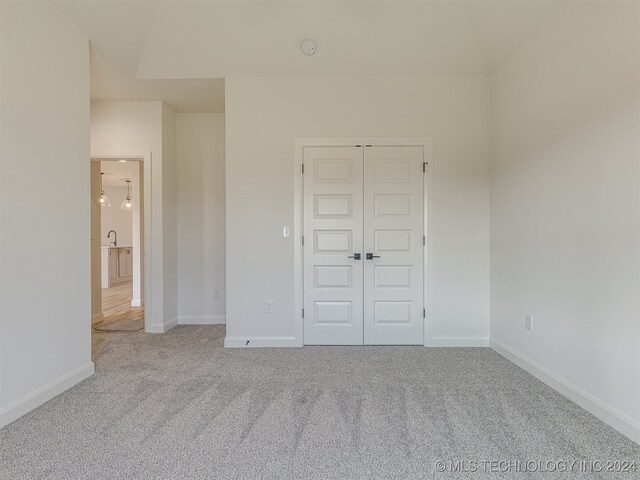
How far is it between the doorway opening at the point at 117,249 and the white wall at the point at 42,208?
1.54 m

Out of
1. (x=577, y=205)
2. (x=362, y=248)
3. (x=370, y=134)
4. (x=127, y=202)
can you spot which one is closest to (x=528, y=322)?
(x=577, y=205)

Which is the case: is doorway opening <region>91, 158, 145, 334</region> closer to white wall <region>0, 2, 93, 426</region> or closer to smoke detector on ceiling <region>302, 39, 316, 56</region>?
white wall <region>0, 2, 93, 426</region>

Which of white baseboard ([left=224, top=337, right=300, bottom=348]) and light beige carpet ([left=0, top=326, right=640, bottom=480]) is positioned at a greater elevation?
white baseboard ([left=224, top=337, right=300, bottom=348])

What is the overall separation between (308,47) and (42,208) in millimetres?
2566

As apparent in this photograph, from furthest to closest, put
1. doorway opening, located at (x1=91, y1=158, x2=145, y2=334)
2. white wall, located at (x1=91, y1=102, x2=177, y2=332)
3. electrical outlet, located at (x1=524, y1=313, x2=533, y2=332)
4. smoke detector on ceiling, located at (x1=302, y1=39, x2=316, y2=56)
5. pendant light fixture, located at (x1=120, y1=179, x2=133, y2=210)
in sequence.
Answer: pendant light fixture, located at (x1=120, y1=179, x2=133, y2=210) → doorway opening, located at (x1=91, y1=158, x2=145, y2=334) → white wall, located at (x1=91, y1=102, x2=177, y2=332) → smoke detector on ceiling, located at (x1=302, y1=39, x2=316, y2=56) → electrical outlet, located at (x1=524, y1=313, x2=533, y2=332)

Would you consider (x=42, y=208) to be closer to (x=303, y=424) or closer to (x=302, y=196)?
(x=302, y=196)

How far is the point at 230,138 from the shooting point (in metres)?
3.50

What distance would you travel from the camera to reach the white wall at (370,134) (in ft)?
11.5

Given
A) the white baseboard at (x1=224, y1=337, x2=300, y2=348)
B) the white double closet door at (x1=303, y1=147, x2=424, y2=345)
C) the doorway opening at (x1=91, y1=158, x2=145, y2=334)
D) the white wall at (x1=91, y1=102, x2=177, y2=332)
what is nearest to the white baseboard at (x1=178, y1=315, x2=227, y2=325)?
the white wall at (x1=91, y1=102, x2=177, y2=332)

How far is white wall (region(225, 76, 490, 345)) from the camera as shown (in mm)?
3492

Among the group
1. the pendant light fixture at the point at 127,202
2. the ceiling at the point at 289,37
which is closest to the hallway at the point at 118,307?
the pendant light fixture at the point at 127,202

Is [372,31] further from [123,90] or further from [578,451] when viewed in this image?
[578,451]

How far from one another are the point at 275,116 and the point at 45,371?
112 inches

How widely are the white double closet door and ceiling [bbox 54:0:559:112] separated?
0.89 m
